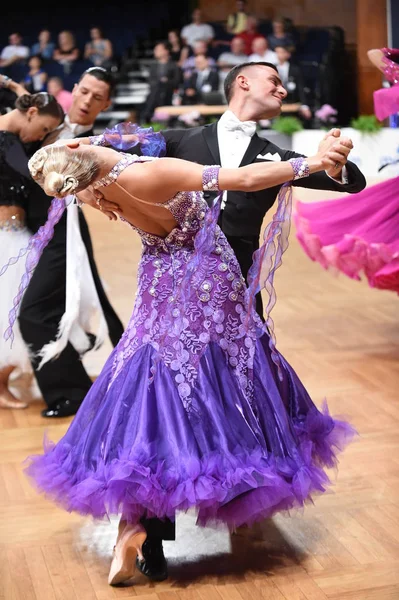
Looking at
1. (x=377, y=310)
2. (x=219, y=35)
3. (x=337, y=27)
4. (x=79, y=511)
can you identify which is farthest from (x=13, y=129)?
(x=219, y=35)

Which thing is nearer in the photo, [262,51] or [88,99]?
[88,99]

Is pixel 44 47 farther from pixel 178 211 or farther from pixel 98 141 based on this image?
pixel 178 211

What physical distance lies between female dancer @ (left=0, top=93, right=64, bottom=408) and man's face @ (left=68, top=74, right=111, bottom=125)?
74mm

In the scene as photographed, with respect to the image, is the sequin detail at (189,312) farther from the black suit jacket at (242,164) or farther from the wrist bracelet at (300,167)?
the wrist bracelet at (300,167)

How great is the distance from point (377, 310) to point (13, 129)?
2635mm

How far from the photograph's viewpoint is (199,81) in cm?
1255

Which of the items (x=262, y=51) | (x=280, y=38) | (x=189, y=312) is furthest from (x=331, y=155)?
(x=280, y=38)

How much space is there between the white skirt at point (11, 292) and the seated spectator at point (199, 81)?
861cm

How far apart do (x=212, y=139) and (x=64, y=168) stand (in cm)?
60

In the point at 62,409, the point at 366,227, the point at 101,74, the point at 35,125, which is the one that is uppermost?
the point at 101,74

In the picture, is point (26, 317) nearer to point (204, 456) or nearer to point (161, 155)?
point (161, 155)

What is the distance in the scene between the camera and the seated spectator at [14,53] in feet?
46.7

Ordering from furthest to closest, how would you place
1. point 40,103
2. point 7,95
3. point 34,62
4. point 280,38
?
point 34,62
point 280,38
point 7,95
point 40,103

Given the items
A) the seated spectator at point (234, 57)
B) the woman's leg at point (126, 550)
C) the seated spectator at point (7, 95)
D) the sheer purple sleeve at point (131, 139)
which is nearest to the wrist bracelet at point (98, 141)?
the sheer purple sleeve at point (131, 139)
